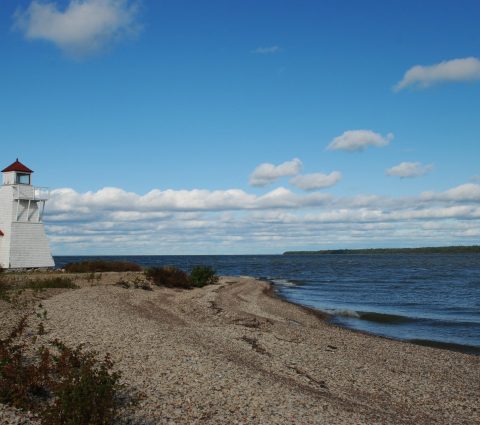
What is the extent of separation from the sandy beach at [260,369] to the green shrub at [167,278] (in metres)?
13.8

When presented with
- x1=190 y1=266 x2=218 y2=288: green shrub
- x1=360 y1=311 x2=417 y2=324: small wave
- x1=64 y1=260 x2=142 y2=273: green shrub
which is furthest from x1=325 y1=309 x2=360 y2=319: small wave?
x1=64 y1=260 x2=142 y2=273: green shrub

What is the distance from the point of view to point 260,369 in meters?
12.9

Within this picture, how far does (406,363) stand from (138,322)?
916 cm

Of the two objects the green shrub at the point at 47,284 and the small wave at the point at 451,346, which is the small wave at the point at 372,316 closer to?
the small wave at the point at 451,346

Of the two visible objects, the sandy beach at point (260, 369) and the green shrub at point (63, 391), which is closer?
the green shrub at point (63, 391)

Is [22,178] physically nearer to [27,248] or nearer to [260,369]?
[27,248]

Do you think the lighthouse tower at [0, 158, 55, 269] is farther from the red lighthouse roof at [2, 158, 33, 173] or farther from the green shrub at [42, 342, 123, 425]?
the green shrub at [42, 342, 123, 425]

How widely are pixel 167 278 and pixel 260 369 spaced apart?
83.5 ft

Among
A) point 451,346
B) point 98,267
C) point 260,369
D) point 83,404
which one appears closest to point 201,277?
point 98,267

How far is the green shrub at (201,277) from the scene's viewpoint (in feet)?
137

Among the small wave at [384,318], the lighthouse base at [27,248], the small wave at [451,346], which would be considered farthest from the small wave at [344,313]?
the lighthouse base at [27,248]

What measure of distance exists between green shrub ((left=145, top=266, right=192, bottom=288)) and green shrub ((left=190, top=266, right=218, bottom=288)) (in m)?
2.15

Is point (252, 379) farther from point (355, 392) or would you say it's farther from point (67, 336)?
point (67, 336)

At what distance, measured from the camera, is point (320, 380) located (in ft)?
41.2
